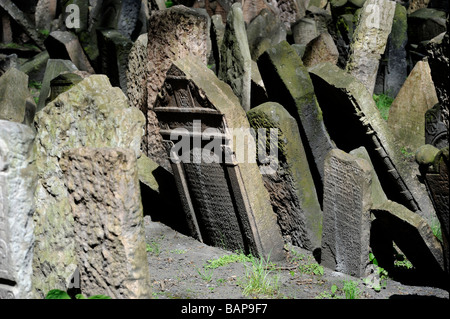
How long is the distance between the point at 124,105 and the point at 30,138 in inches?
26.0

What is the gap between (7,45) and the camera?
11.7 metres

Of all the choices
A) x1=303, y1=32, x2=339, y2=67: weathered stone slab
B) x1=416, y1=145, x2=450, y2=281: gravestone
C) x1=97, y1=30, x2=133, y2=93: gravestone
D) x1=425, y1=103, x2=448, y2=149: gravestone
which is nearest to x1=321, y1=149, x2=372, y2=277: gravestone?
x1=416, y1=145, x2=450, y2=281: gravestone

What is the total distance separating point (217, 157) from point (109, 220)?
5.63ft

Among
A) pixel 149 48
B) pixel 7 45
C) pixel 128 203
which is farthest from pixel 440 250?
pixel 7 45

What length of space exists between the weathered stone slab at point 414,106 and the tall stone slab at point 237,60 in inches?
63.9

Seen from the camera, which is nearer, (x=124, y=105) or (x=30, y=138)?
(x=30, y=138)

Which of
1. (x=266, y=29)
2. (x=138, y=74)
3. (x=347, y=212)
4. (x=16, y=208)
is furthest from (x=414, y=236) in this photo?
(x=266, y=29)

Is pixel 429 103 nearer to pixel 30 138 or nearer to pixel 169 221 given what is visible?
pixel 169 221

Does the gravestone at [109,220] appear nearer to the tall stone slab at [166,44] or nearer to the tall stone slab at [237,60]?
the tall stone slab at [166,44]

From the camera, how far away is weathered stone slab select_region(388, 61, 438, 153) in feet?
19.6

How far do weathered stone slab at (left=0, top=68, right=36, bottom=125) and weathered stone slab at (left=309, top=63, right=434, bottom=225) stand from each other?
388cm

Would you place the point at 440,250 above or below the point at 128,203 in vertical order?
below

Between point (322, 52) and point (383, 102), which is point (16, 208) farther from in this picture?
point (383, 102)

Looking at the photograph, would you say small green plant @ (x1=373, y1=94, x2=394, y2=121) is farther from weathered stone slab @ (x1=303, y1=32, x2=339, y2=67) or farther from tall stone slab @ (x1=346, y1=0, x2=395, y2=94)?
tall stone slab @ (x1=346, y1=0, x2=395, y2=94)
